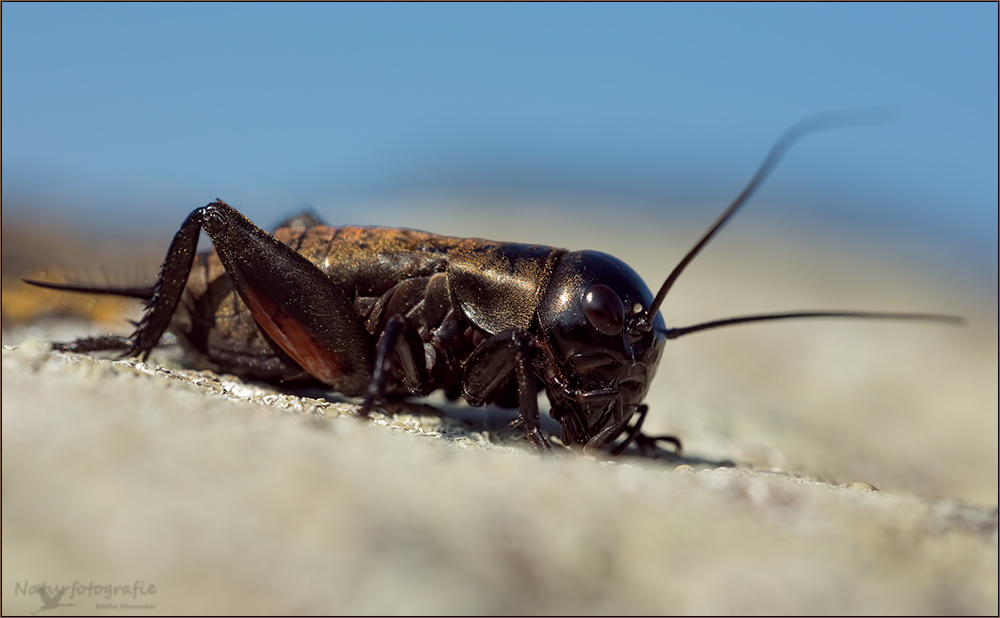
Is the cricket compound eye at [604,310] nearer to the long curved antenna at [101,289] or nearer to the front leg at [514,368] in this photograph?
the front leg at [514,368]

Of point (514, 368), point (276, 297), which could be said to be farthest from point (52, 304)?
point (514, 368)

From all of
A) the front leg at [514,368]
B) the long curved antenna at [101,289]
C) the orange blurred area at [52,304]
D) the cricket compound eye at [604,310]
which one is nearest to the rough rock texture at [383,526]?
the front leg at [514,368]

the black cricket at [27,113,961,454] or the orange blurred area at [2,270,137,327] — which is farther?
the orange blurred area at [2,270,137,327]

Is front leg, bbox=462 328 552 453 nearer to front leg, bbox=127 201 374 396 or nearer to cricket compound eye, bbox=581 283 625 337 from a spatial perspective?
cricket compound eye, bbox=581 283 625 337

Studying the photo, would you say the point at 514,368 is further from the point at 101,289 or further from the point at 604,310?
the point at 101,289

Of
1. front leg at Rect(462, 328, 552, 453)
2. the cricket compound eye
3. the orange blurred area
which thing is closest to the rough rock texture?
front leg at Rect(462, 328, 552, 453)

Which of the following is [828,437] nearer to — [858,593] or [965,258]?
[858,593]
